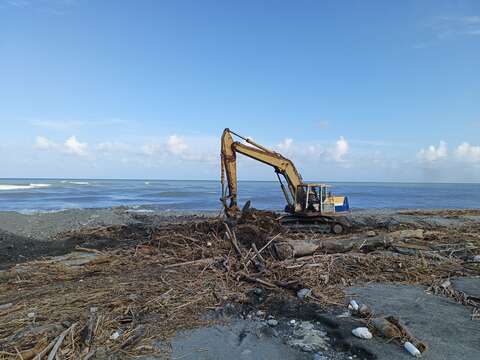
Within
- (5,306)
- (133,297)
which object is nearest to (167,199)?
(5,306)

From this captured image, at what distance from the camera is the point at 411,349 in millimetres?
4426

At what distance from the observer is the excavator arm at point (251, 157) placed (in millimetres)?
13477

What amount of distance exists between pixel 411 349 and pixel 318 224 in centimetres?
1101

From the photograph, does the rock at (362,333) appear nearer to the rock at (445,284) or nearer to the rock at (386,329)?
the rock at (386,329)

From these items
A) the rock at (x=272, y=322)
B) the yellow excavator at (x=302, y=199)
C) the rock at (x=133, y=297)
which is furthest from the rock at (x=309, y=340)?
the yellow excavator at (x=302, y=199)

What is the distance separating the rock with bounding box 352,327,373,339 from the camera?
4.77 m

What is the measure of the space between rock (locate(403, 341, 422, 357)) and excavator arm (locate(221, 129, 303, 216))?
29.3 feet

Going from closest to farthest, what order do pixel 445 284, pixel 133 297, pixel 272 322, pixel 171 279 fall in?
pixel 272 322 < pixel 133 297 < pixel 445 284 < pixel 171 279

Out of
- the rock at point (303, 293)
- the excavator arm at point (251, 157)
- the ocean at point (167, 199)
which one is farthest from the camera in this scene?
the ocean at point (167, 199)

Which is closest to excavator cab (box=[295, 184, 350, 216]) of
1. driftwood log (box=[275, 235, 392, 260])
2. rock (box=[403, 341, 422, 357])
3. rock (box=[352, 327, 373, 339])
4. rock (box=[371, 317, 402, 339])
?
driftwood log (box=[275, 235, 392, 260])

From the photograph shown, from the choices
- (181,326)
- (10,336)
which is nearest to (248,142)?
(181,326)

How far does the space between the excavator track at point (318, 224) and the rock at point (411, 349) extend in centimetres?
1041

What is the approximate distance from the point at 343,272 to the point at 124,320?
4736 mm

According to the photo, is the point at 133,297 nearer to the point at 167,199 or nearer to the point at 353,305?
the point at 353,305
